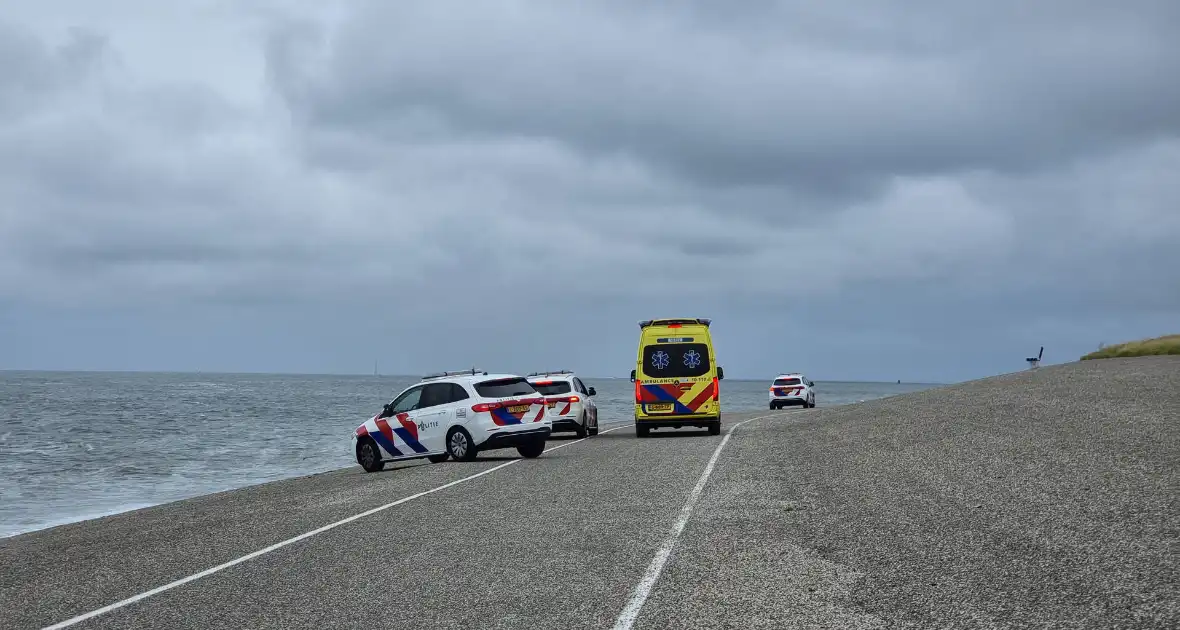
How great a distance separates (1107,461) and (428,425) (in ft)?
39.5

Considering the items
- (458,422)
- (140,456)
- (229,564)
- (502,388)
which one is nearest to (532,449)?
(502,388)

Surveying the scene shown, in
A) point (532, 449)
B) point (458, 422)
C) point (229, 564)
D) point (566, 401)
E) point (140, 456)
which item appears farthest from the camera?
point (140, 456)

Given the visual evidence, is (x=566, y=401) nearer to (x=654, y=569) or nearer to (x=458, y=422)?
(x=458, y=422)

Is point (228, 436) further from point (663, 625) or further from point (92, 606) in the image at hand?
point (663, 625)

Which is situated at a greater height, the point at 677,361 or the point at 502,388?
the point at 677,361

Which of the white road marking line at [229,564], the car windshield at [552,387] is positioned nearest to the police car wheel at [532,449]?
the white road marking line at [229,564]

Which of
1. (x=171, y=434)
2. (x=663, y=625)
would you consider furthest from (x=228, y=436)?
(x=663, y=625)

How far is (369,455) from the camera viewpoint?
21.6 metres

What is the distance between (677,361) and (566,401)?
11.6 feet

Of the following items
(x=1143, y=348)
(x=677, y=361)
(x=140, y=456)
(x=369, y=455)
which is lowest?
(x=140, y=456)

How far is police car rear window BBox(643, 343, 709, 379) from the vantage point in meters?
25.4

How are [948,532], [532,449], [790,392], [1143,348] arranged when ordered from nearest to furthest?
[948,532] < [532,449] < [1143,348] < [790,392]

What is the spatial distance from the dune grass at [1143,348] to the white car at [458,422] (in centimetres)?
3106

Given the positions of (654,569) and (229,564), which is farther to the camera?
(229,564)
